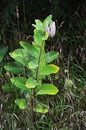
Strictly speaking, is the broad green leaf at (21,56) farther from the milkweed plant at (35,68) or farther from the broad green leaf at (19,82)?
the broad green leaf at (19,82)

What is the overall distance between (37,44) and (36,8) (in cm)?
134

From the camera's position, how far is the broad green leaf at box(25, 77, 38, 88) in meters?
3.09

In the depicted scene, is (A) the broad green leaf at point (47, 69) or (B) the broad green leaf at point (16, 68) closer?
Answer: (A) the broad green leaf at point (47, 69)

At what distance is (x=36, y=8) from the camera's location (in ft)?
14.3

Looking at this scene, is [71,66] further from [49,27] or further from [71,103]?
[49,27]

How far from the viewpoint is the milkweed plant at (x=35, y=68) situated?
3.08 metres

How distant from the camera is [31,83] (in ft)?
10.2

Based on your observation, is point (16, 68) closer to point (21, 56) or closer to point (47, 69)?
point (21, 56)

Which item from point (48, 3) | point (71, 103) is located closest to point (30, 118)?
point (71, 103)

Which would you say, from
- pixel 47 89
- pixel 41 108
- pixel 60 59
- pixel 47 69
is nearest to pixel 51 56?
pixel 47 69

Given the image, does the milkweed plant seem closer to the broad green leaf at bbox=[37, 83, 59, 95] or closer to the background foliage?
the broad green leaf at bbox=[37, 83, 59, 95]

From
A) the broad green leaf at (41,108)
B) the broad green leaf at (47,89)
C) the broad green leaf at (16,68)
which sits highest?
the broad green leaf at (16,68)

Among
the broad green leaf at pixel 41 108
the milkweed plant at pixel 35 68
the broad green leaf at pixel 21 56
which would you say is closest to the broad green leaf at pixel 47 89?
the milkweed plant at pixel 35 68

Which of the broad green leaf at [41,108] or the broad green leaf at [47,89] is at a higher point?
the broad green leaf at [47,89]
